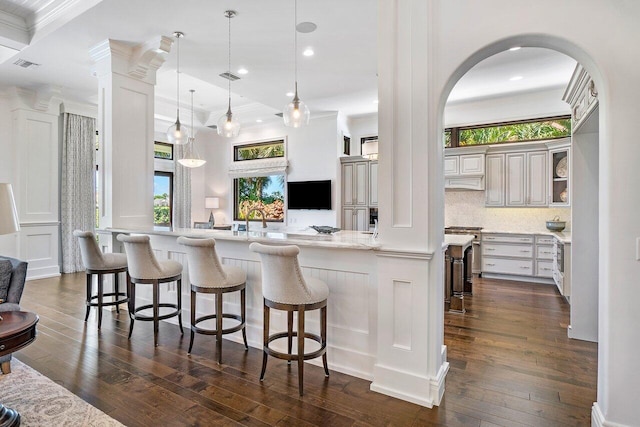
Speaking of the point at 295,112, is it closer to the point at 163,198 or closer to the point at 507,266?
the point at 507,266

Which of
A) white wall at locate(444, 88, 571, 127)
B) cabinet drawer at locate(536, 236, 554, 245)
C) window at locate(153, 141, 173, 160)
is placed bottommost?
cabinet drawer at locate(536, 236, 554, 245)

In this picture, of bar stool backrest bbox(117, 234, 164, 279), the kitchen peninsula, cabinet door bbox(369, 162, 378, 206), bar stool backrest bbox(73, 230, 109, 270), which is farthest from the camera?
cabinet door bbox(369, 162, 378, 206)

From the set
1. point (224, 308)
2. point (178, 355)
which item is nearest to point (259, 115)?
point (224, 308)

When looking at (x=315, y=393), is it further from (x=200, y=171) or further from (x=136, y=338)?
(x=200, y=171)

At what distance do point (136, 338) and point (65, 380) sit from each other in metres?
0.85

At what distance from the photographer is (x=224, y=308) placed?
3.60 meters

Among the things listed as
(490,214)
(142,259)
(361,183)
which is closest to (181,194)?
(361,183)

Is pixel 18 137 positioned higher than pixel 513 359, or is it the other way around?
pixel 18 137

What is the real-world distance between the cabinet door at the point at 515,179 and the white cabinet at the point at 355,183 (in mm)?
2651

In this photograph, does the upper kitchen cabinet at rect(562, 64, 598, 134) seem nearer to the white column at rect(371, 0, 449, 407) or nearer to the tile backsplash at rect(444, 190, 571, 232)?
the white column at rect(371, 0, 449, 407)

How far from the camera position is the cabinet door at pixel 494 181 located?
6.41 meters

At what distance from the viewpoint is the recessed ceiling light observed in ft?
12.6

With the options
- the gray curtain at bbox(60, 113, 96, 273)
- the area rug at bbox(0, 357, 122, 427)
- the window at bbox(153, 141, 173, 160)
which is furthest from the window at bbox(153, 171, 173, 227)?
the area rug at bbox(0, 357, 122, 427)

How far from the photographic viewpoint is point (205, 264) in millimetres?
2957
